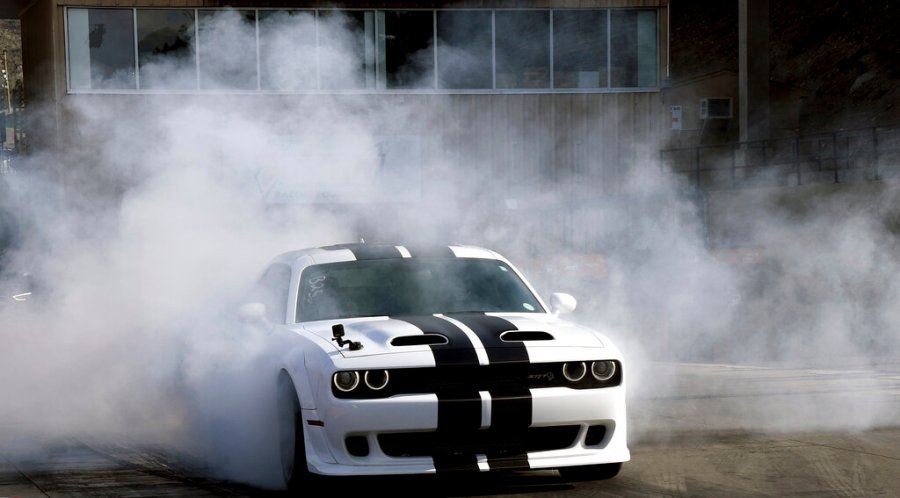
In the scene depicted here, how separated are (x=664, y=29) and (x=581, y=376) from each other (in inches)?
800

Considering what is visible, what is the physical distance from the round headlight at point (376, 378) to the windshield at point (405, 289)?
1.07 m

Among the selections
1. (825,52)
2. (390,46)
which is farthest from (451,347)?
(825,52)

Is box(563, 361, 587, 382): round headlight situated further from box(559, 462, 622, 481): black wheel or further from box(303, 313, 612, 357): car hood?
box(559, 462, 622, 481): black wheel

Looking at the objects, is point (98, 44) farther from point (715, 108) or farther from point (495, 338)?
point (715, 108)

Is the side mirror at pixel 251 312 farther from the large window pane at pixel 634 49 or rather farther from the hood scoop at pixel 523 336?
the large window pane at pixel 634 49

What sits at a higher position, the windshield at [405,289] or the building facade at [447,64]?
the building facade at [447,64]

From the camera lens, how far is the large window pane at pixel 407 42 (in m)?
24.0

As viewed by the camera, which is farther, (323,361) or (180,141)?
(180,141)

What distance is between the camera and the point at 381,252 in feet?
25.0

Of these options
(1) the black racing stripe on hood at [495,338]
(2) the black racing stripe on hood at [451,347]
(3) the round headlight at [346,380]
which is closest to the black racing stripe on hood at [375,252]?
(1) the black racing stripe on hood at [495,338]

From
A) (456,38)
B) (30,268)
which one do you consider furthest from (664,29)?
(30,268)

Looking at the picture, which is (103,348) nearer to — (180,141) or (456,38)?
(180,141)

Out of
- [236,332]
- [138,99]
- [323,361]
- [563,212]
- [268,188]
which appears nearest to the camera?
[323,361]

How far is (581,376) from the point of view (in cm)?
627
